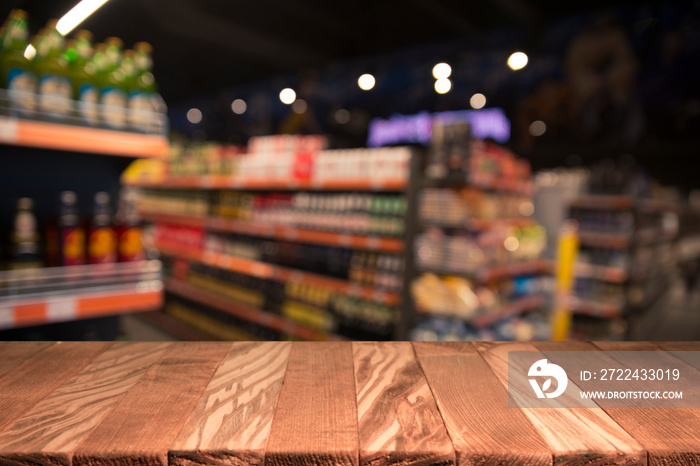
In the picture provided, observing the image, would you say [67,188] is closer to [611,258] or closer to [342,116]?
[611,258]

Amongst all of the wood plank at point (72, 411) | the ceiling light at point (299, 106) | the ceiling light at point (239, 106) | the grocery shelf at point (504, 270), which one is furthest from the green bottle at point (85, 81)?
the ceiling light at point (239, 106)

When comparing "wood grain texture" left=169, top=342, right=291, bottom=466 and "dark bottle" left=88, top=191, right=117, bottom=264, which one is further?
"dark bottle" left=88, top=191, right=117, bottom=264

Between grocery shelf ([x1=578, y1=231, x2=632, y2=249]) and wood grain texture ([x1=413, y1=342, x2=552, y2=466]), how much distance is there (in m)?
4.42

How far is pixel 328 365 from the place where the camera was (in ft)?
3.32

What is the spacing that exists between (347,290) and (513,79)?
4.08 meters

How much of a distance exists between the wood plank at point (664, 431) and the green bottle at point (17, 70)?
2.04 m

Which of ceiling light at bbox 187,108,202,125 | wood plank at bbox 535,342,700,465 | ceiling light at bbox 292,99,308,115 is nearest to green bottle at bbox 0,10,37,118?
wood plank at bbox 535,342,700,465

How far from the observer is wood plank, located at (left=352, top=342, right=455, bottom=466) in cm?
69

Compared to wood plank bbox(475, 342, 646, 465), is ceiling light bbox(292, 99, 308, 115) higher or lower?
higher

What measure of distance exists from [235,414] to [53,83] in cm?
162

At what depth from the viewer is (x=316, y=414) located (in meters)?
0.79

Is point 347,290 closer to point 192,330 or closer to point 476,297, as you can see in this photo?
point 476,297

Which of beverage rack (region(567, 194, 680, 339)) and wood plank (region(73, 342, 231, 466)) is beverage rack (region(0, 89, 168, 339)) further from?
beverage rack (region(567, 194, 680, 339))

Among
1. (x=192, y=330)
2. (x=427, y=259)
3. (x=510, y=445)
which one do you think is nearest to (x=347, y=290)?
(x=427, y=259)
